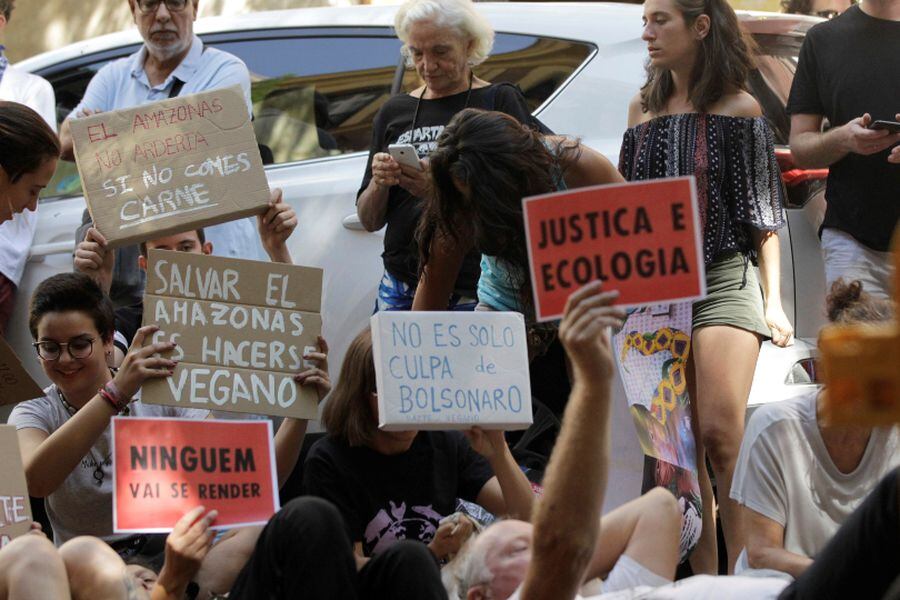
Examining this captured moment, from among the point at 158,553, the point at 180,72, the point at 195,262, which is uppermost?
the point at 180,72

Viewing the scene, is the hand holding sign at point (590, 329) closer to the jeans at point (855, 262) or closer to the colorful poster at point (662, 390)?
the colorful poster at point (662, 390)

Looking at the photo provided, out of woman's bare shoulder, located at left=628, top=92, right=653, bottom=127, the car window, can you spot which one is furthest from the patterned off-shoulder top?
the car window

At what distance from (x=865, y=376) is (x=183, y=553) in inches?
85.1

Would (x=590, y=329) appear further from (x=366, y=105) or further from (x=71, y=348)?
(x=366, y=105)

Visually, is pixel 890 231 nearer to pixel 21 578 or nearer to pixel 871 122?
pixel 871 122

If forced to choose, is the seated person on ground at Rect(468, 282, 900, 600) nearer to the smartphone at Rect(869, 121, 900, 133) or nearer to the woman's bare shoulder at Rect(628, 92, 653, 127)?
the smartphone at Rect(869, 121, 900, 133)

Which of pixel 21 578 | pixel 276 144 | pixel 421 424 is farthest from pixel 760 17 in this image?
pixel 21 578

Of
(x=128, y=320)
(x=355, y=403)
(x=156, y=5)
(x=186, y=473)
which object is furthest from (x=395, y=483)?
(x=156, y=5)

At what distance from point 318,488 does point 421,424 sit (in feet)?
1.89

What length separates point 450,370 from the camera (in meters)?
4.31

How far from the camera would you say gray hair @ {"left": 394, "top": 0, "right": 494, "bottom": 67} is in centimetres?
518

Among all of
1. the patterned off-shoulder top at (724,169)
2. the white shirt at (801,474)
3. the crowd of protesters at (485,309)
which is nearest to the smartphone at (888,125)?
the crowd of protesters at (485,309)

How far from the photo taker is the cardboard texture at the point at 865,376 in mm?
2299

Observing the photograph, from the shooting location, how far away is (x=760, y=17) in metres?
5.62
